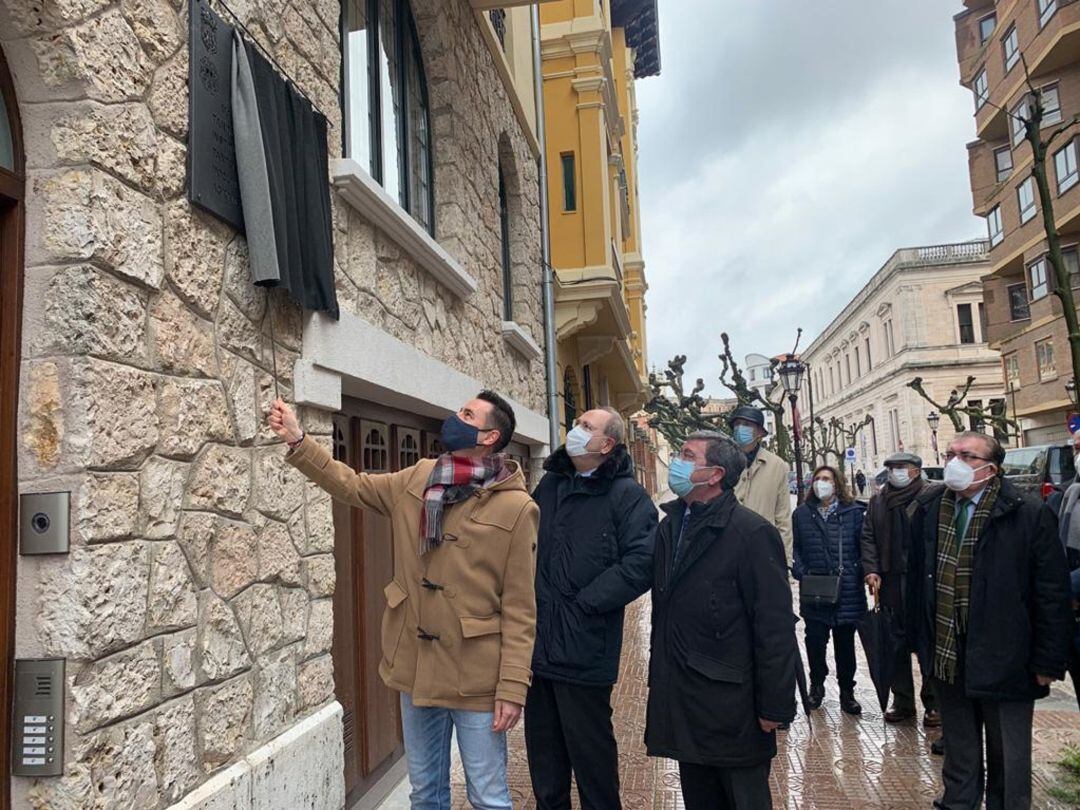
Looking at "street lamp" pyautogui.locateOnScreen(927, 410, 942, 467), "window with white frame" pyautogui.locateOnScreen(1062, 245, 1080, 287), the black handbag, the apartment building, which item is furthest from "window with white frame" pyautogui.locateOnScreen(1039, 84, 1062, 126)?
the black handbag

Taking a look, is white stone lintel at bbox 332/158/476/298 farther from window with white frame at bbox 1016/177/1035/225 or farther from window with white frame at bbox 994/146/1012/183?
window with white frame at bbox 994/146/1012/183

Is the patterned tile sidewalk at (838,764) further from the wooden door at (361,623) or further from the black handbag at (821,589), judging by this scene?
the black handbag at (821,589)

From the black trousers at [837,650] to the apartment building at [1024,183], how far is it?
23714 mm

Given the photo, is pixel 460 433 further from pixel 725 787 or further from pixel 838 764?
pixel 838 764

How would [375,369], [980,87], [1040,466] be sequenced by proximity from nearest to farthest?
1. [375,369]
2. [1040,466]
3. [980,87]

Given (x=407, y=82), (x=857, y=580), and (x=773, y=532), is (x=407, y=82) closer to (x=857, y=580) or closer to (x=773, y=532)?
(x=773, y=532)

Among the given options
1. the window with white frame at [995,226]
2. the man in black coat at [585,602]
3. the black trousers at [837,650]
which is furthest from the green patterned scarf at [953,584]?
the window with white frame at [995,226]

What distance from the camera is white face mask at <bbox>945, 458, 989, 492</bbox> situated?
13.6 ft

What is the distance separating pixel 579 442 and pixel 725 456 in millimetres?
687

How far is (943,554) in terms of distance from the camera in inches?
166

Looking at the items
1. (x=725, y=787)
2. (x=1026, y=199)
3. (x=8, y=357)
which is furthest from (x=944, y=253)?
(x=8, y=357)

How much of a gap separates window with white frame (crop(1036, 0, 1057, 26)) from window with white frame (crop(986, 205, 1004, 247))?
25.4 feet

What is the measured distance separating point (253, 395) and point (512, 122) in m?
6.96

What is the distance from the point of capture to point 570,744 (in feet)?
12.0
